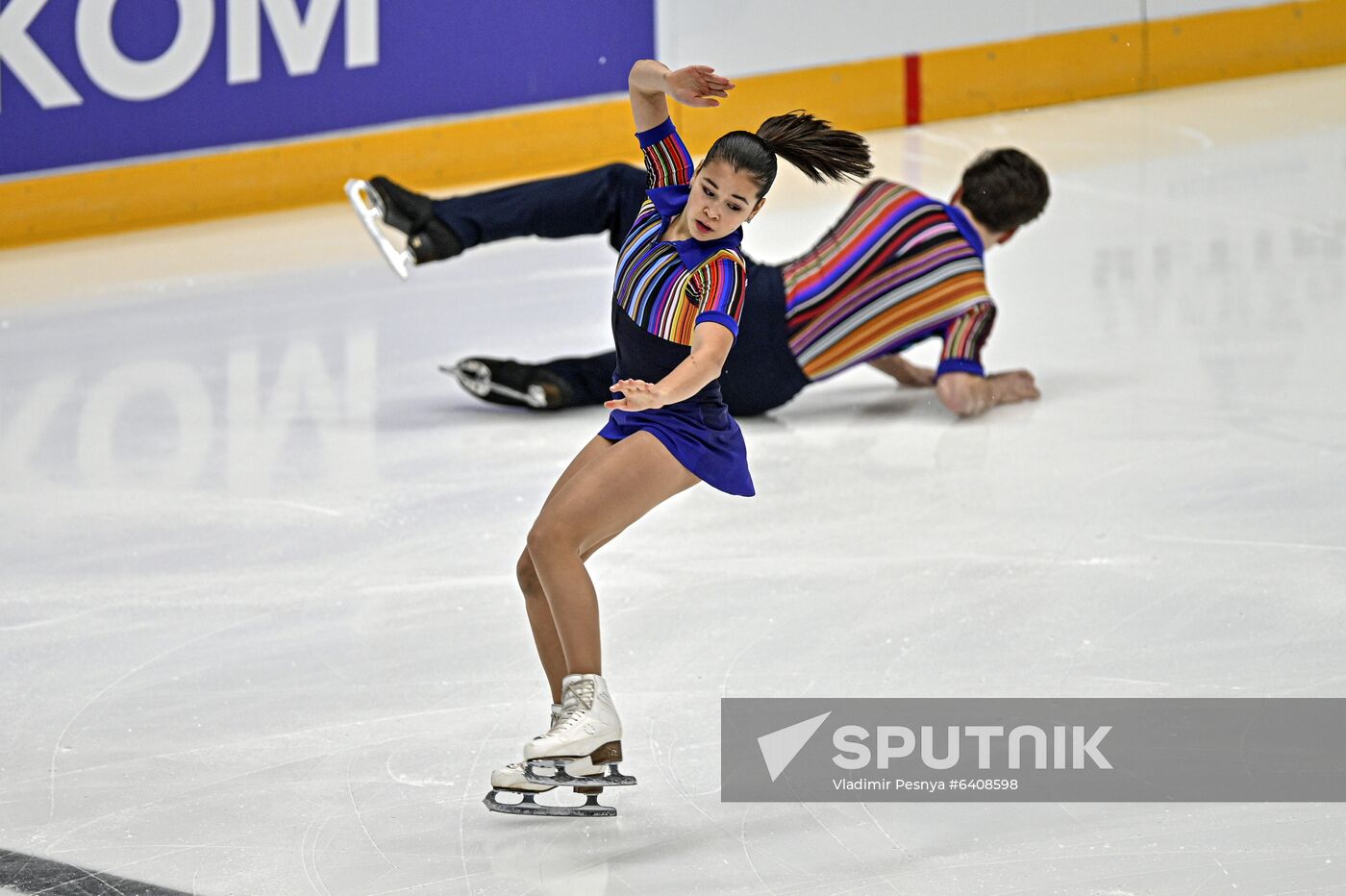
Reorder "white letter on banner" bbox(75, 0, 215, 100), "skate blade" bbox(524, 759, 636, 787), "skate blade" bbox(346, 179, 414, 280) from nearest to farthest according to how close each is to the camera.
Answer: "skate blade" bbox(524, 759, 636, 787)
"skate blade" bbox(346, 179, 414, 280)
"white letter on banner" bbox(75, 0, 215, 100)

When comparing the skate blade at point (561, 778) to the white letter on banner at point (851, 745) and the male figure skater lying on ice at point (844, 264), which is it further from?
the male figure skater lying on ice at point (844, 264)

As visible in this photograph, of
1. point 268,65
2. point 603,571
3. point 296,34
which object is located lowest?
point 603,571

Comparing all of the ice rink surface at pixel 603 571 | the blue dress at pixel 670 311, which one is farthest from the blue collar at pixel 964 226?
the blue dress at pixel 670 311

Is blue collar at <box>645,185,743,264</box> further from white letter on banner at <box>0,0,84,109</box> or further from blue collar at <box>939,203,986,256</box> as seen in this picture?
white letter on banner at <box>0,0,84,109</box>

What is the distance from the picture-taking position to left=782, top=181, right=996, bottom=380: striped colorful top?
5301 millimetres

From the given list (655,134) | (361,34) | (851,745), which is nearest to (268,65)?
(361,34)

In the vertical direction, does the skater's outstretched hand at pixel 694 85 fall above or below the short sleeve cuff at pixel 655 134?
above

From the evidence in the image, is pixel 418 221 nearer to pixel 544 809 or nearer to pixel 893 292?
pixel 893 292

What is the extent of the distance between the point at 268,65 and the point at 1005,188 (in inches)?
158

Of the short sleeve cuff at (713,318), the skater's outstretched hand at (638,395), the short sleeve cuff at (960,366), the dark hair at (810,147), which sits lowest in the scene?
the short sleeve cuff at (960,366)

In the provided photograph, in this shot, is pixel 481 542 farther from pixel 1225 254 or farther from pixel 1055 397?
pixel 1225 254

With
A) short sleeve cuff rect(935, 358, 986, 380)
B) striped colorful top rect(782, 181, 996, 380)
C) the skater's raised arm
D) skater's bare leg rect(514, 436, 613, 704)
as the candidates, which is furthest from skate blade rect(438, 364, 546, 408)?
the skater's raised arm

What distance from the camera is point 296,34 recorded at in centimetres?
835

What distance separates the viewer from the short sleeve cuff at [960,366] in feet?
17.6
